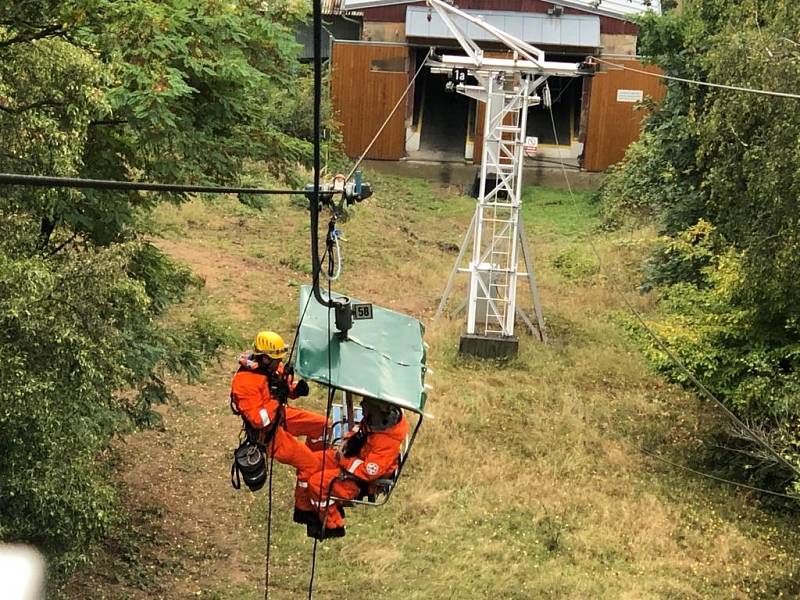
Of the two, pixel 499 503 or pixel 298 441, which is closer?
pixel 298 441

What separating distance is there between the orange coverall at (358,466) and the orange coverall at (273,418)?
0.13 metres

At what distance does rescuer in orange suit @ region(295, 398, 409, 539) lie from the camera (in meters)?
6.41

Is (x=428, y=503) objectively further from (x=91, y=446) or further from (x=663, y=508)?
(x=91, y=446)

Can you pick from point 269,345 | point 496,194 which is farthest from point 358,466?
point 496,194

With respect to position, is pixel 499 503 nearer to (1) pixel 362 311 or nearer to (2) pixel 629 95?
(1) pixel 362 311

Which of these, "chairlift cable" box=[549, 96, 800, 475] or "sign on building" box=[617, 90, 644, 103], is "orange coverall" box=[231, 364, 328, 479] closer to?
"chairlift cable" box=[549, 96, 800, 475]

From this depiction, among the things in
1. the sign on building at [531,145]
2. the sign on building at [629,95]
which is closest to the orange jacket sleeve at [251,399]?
the sign on building at [531,145]

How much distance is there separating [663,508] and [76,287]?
27.3 ft

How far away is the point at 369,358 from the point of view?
6230 millimetres

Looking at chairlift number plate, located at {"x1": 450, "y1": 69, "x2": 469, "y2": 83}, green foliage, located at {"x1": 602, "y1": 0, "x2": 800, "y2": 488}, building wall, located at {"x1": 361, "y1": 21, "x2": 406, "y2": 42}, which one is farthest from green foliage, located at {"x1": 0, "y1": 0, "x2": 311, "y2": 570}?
building wall, located at {"x1": 361, "y1": 21, "x2": 406, "y2": 42}

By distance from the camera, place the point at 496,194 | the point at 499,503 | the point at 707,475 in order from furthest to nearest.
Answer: the point at 496,194
the point at 707,475
the point at 499,503

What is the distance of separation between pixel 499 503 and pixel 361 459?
5.47 m

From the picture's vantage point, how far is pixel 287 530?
11078 millimetres

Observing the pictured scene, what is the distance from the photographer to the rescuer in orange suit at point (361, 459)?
6414mm
